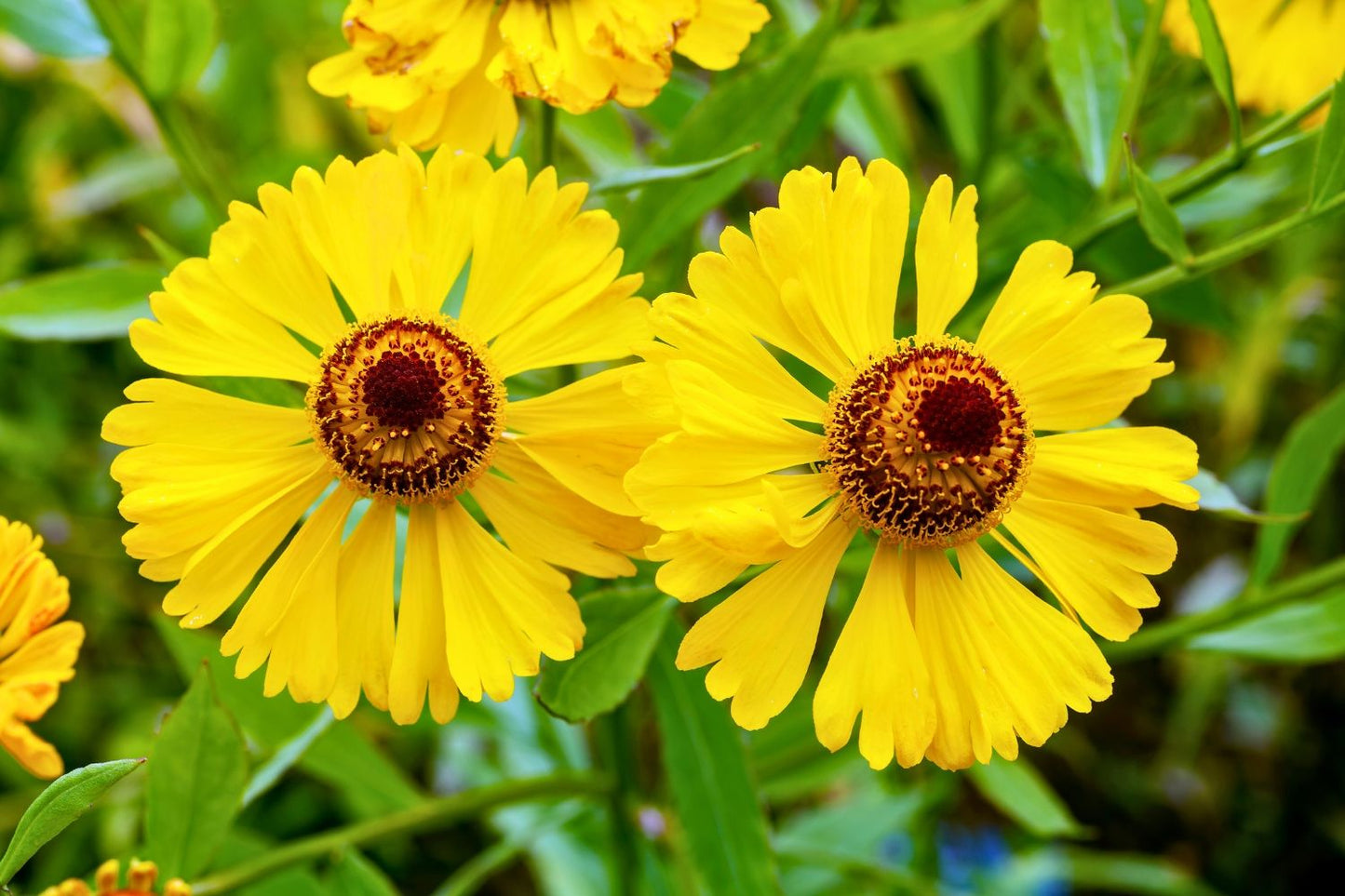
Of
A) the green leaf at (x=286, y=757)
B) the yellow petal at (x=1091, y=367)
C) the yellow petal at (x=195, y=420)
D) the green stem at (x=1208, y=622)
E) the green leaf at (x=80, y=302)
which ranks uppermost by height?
the green leaf at (x=80, y=302)

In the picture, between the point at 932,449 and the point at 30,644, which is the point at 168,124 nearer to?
the point at 30,644

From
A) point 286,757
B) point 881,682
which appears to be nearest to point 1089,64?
point 881,682

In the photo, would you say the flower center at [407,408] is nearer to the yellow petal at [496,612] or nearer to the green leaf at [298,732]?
the yellow petal at [496,612]

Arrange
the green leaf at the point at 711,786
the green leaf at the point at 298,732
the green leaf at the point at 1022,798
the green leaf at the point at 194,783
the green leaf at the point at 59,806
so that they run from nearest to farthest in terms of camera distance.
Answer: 1. the green leaf at the point at 59,806
2. the green leaf at the point at 194,783
3. the green leaf at the point at 711,786
4. the green leaf at the point at 298,732
5. the green leaf at the point at 1022,798

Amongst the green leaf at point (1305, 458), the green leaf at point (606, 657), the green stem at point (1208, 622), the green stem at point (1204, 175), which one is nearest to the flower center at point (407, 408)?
the green leaf at point (606, 657)

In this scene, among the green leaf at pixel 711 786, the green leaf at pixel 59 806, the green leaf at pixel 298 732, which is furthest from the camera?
the green leaf at pixel 298 732

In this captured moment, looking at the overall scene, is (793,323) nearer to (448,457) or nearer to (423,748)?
(448,457)
